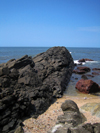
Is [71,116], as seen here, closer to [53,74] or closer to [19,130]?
[19,130]

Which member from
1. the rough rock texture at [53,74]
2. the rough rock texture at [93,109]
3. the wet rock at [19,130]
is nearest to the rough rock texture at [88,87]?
the rough rock texture at [53,74]

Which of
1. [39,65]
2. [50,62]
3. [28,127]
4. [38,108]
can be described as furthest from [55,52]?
[28,127]

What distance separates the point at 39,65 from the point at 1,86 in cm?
693

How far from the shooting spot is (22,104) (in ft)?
21.7

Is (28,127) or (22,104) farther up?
(22,104)

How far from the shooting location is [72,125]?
5230mm

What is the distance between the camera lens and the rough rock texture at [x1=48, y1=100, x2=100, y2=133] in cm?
464

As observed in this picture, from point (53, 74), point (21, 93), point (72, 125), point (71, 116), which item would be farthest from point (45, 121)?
point (53, 74)

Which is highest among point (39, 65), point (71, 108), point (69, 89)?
point (39, 65)

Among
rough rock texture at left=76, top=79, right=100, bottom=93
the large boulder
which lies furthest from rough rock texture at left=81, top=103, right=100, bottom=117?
rough rock texture at left=76, top=79, right=100, bottom=93

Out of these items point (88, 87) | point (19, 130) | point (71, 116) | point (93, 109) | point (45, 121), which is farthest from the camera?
point (88, 87)

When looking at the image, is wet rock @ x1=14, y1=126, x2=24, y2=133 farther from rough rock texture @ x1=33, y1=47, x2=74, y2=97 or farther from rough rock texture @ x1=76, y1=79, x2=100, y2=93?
rough rock texture @ x1=76, y1=79, x2=100, y2=93

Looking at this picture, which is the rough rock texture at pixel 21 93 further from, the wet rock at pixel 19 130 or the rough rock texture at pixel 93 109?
the rough rock texture at pixel 93 109

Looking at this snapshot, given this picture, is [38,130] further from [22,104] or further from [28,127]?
[22,104]
